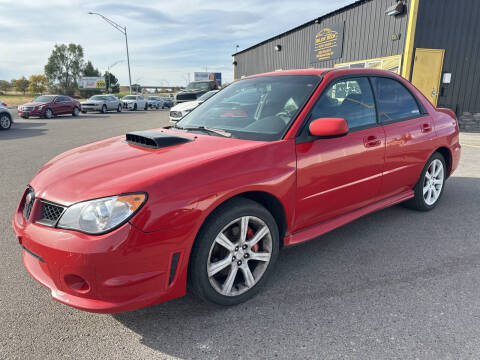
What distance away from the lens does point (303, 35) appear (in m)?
18.7

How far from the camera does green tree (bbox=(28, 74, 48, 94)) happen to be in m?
84.3

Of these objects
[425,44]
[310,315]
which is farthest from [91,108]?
[310,315]

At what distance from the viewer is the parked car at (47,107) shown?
1950cm

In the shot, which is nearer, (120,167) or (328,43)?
(120,167)

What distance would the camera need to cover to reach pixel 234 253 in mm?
2371

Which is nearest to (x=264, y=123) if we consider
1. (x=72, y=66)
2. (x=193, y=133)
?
(x=193, y=133)

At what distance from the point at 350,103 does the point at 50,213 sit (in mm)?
2599

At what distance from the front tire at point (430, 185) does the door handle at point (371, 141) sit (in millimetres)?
1140

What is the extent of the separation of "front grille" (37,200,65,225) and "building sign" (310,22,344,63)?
50.0 feet

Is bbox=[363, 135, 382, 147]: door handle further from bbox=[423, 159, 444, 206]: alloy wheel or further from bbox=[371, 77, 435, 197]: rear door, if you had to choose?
bbox=[423, 159, 444, 206]: alloy wheel

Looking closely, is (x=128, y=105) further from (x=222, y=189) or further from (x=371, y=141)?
(x=222, y=189)

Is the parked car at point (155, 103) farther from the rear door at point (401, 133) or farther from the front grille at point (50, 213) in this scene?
the front grille at point (50, 213)

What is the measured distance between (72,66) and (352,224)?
8818 cm

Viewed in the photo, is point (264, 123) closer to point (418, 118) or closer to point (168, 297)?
point (168, 297)
